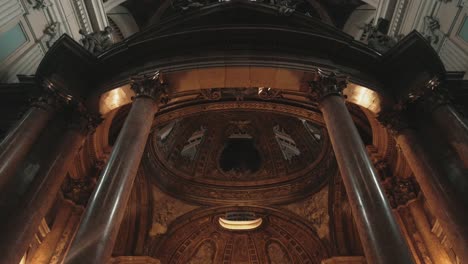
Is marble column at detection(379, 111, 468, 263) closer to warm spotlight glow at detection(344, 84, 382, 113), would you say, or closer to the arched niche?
warm spotlight glow at detection(344, 84, 382, 113)

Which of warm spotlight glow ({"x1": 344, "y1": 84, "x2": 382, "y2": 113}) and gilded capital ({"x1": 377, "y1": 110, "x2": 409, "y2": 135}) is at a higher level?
warm spotlight glow ({"x1": 344, "y1": 84, "x2": 382, "y2": 113})

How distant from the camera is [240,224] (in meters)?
14.2

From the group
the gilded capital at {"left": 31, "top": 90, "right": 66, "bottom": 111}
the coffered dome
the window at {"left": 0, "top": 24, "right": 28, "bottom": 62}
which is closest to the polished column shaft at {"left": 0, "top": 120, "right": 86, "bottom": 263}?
the gilded capital at {"left": 31, "top": 90, "right": 66, "bottom": 111}

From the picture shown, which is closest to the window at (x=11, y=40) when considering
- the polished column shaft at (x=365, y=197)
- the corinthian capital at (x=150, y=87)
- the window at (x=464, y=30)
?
the corinthian capital at (x=150, y=87)

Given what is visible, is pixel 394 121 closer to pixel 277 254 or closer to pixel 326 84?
pixel 326 84

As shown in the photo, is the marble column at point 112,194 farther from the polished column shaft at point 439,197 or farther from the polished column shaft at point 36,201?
the polished column shaft at point 439,197

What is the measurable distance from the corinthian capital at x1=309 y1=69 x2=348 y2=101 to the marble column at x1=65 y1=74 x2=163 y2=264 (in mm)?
3588

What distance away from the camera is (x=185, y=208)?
13.6m

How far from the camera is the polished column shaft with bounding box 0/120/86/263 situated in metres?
5.34

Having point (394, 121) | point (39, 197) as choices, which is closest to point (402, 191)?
point (394, 121)

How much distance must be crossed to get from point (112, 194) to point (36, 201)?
7.38ft

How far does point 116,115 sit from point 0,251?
214 inches

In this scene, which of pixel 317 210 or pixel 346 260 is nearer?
pixel 346 260

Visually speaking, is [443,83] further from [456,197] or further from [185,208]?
[185,208]
